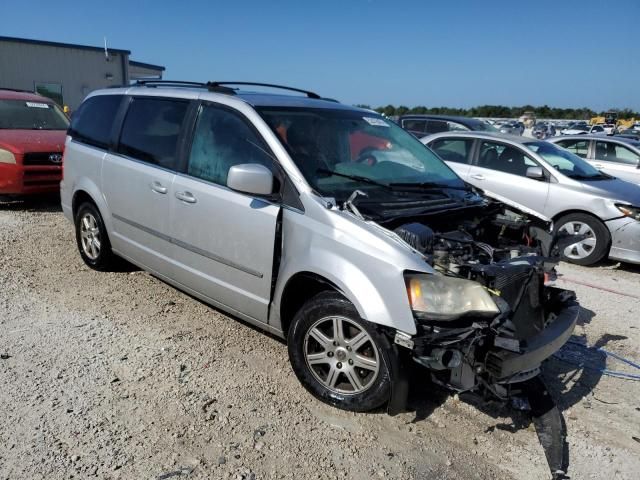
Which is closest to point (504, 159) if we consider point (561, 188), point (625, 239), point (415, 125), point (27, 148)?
point (561, 188)

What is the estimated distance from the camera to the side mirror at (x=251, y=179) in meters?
3.16

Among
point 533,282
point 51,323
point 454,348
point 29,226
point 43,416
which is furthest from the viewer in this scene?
point 29,226

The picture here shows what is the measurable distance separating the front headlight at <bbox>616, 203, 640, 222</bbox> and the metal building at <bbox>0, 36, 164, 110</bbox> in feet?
70.0

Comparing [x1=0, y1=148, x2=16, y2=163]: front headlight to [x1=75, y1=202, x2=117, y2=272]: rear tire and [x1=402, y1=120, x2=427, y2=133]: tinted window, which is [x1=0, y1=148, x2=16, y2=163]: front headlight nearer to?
A: [x1=75, y1=202, x2=117, y2=272]: rear tire

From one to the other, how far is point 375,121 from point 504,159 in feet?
13.3

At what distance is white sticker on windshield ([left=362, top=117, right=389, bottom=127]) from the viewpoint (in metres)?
4.29

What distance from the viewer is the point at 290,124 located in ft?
12.1

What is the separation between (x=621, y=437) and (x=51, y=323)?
13.6ft

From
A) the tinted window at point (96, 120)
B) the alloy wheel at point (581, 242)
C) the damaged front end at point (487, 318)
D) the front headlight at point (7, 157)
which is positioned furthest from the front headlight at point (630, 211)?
the front headlight at point (7, 157)

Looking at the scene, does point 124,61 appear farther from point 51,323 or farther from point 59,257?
point 51,323

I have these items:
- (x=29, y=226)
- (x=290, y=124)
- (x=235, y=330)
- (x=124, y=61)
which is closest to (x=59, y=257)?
(x=29, y=226)

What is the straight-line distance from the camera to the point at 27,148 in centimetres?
797

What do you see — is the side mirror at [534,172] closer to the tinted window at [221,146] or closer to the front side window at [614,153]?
the tinted window at [221,146]

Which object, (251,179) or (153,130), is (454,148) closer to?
(153,130)
